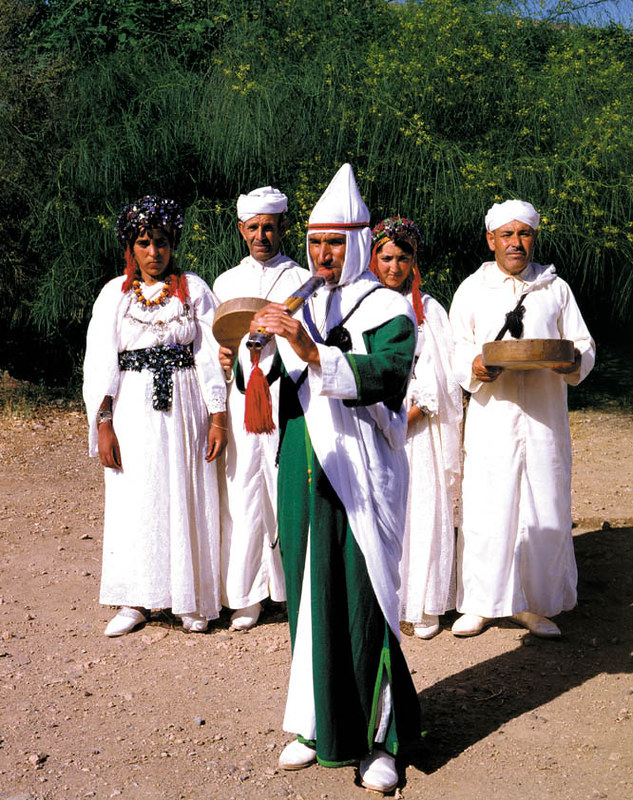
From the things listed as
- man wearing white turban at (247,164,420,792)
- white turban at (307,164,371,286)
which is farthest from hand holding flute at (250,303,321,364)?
white turban at (307,164,371,286)

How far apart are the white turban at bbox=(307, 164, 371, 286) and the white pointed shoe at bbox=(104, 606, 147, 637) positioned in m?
2.56

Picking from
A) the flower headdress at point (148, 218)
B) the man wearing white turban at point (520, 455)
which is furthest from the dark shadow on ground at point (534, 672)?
the flower headdress at point (148, 218)

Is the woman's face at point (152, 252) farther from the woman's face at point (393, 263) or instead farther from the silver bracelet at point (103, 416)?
the woman's face at point (393, 263)

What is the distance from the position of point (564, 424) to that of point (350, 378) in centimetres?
225

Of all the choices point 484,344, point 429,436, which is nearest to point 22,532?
point 429,436

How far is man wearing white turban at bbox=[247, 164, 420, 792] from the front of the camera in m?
3.52

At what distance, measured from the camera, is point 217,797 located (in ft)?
11.8

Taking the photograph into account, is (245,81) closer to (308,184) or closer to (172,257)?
(308,184)

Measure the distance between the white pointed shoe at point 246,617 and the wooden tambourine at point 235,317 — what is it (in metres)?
1.55

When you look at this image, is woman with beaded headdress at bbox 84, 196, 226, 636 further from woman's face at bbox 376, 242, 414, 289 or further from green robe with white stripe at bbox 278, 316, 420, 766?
green robe with white stripe at bbox 278, 316, 420, 766

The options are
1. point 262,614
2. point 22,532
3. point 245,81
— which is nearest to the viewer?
point 262,614

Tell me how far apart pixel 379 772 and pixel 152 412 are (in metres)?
2.34

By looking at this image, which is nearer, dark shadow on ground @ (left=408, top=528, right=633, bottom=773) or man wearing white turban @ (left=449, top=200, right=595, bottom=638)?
dark shadow on ground @ (left=408, top=528, right=633, bottom=773)

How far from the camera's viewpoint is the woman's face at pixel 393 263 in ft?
17.0
